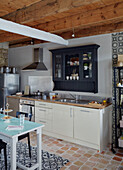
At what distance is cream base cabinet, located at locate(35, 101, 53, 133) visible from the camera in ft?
14.1

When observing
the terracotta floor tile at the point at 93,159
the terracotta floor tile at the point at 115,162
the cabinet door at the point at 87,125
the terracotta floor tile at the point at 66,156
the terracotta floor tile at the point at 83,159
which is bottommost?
the terracotta floor tile at the point at 115,162

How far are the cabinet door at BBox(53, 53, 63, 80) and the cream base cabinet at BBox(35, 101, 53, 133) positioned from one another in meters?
0.91

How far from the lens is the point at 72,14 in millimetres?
3191

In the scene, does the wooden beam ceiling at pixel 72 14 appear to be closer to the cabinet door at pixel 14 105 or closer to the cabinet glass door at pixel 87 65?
the cabinet glass door at pixel 87 65

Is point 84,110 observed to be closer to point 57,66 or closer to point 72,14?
point 57,66

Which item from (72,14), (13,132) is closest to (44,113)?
(13,132)

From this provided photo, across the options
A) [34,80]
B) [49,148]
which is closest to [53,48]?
[34,80]

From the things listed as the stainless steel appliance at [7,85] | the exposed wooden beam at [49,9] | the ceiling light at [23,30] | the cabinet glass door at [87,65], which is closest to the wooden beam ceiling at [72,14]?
the exposed wooden beam at [49,9]

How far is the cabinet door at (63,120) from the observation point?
3934 millimetres

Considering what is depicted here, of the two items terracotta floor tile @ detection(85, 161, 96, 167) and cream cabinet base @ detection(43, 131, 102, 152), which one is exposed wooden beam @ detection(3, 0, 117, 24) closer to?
terracotta floor tile @ detection(85, 161, 96, 167)

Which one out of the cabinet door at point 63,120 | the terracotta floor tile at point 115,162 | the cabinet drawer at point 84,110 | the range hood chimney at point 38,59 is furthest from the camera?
the range hood chimney at point 38,59

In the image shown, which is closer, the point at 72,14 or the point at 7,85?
the point at 72,14

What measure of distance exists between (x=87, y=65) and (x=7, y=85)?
2.99m

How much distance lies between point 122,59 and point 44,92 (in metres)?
2.70
